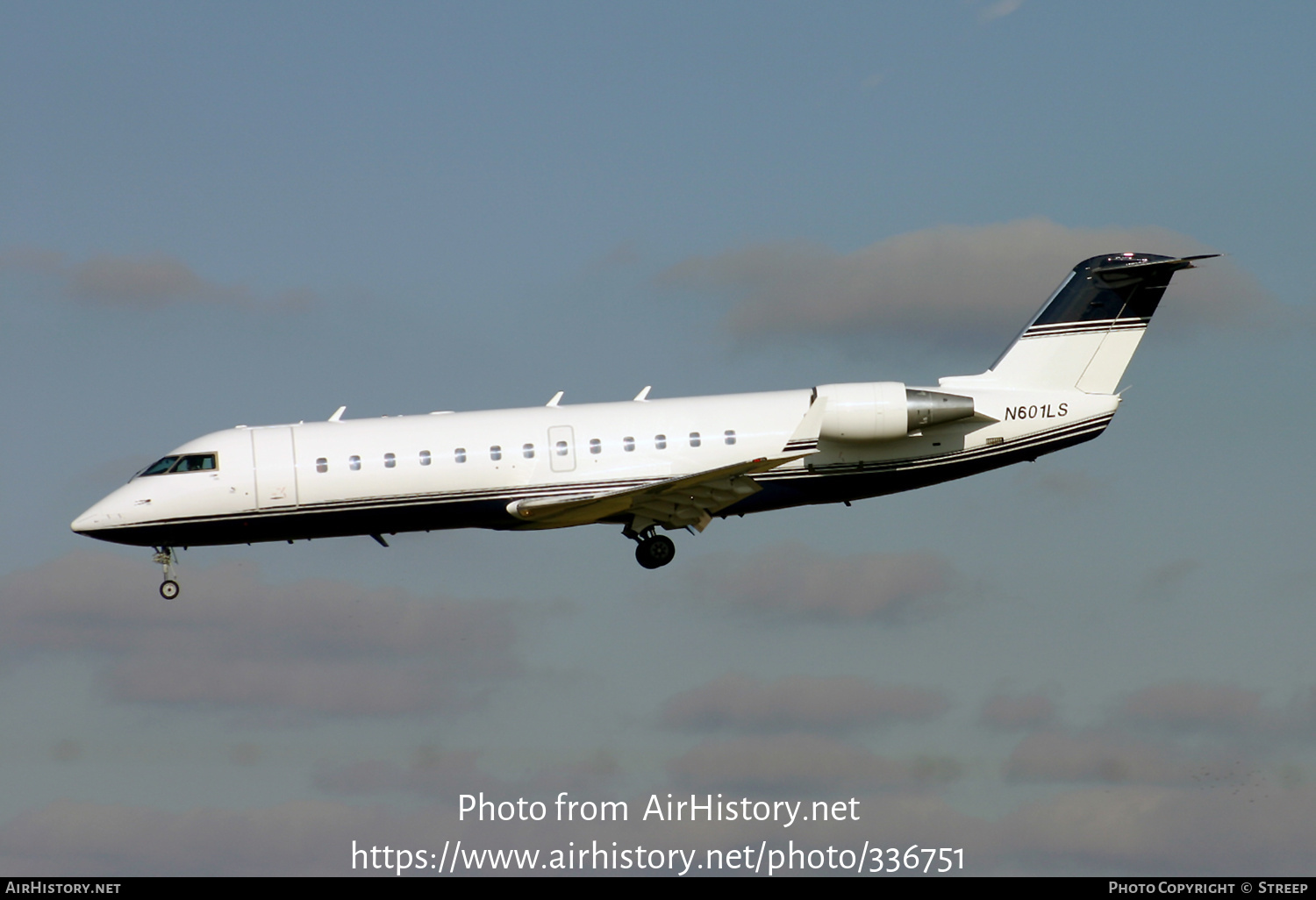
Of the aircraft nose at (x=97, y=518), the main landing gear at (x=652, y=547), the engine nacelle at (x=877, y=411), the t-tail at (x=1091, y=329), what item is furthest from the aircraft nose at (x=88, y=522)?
the t-tail at (x=1091, y=329)

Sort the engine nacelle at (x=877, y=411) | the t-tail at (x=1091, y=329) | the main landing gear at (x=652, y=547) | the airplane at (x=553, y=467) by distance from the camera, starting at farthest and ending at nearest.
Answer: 1. the t-tail at (x=1091, y=329)
2. the main landing gear at (x=652, y=547)
3. the engine nacelle at (x=877, y=411)
4. the airplane at (x=553, y=467)

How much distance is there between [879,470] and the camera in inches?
1233

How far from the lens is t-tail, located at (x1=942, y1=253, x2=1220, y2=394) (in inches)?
1297

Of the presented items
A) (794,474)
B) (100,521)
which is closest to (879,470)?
(794,474)

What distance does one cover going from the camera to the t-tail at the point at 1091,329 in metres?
32.9

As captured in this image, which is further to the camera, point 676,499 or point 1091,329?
point 1091,329

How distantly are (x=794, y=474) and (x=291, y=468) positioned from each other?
1052 centimetres

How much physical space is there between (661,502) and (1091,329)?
35.8ft

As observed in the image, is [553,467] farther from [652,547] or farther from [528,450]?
Result: [652,547]

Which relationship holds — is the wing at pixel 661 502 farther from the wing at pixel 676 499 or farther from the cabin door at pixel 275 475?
the cabin door at pixel 275 475

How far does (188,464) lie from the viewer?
30.9 meters

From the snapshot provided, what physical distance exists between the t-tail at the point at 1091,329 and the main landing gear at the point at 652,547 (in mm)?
7264

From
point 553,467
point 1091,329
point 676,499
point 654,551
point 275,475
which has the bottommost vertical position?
point 654,551

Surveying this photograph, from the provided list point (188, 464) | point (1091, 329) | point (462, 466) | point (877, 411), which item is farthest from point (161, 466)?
point (1091, 329)
